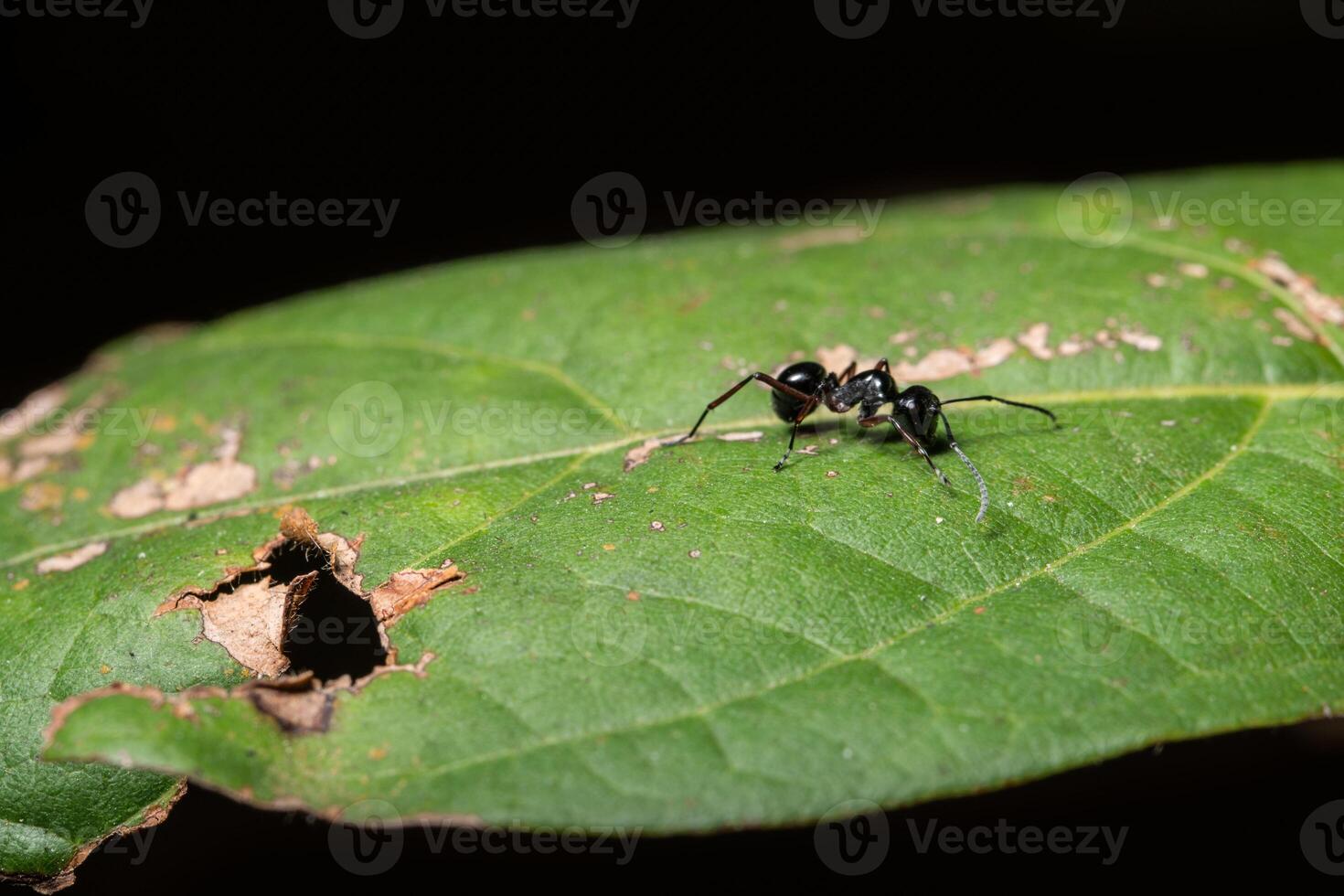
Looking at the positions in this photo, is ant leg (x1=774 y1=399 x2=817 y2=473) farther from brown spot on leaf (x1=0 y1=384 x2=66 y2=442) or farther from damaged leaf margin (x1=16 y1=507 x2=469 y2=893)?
brown spot on leaf (x1=0 y1=384 x2=66 y2=442)

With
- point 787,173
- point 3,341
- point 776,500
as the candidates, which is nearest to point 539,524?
point 776,500

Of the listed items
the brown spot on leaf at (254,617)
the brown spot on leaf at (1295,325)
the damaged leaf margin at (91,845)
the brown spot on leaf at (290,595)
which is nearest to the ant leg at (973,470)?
the brown spot on leaf at (1295,325)

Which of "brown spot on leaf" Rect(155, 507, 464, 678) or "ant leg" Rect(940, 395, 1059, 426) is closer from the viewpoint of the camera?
"brown spot on leaf" Rect(155, 507, 464, 678)

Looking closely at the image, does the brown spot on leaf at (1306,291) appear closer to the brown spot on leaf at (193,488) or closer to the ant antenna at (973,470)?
the ant antenna at (973,470)

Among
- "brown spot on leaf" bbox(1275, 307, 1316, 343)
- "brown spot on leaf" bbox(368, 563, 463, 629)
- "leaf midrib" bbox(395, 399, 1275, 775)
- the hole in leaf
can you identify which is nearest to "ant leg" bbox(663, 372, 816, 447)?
"brown spot on leaf" bbox(368, 563, 463, 629)

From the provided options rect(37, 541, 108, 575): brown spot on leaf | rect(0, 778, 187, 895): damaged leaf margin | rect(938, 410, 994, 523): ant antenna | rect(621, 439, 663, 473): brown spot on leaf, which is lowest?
rect(0, 778, 187, 895): damaged leaf margin

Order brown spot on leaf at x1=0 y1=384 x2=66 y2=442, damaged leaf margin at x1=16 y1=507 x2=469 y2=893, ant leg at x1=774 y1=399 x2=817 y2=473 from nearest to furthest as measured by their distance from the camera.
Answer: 1. damaged leaf margin at x1=16 y1=507 x2=469 y2=893
2. ant leg at x1=774 y1=399 x2=817 y2=473
3. brown spot on leaf at x1=0 y1=384 x2=66 y2=442
